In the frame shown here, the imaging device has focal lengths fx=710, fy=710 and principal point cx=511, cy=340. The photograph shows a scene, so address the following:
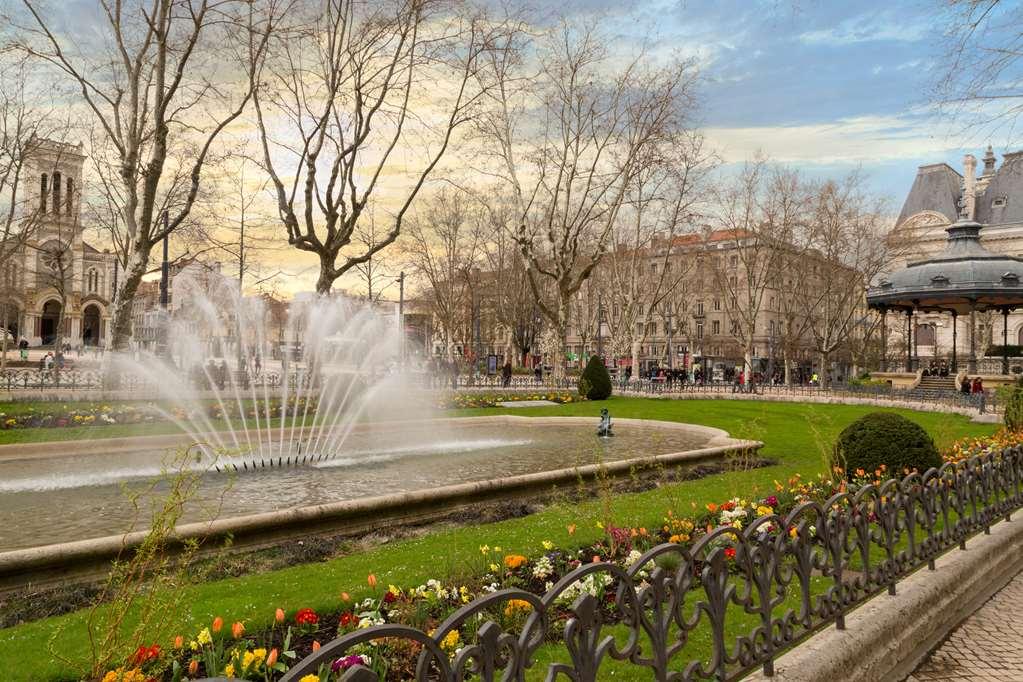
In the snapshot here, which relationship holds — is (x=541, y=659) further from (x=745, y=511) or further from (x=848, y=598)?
(x=745, y=511)

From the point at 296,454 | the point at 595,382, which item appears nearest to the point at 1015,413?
the point at 296,454

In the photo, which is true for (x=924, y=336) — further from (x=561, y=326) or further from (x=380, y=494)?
(x=380, y=494)

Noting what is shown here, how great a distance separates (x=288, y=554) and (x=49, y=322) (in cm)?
7912

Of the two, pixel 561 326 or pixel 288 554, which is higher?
pixel 561 326

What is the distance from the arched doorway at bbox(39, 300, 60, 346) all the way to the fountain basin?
66956 mm

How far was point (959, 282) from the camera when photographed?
3069cm

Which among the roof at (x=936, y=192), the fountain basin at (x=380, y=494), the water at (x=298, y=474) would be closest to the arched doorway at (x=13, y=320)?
the water at (x=298, y=474)

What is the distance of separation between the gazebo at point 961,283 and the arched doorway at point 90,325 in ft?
244

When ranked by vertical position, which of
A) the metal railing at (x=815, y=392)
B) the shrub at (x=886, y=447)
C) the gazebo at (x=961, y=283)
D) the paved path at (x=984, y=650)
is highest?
the gazebo at (x=961, y=283)

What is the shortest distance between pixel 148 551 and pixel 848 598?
13.6ft

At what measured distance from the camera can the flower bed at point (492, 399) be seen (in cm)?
2409

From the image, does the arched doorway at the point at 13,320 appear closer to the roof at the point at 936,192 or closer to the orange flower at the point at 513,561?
the orange flower at the point at 513,561

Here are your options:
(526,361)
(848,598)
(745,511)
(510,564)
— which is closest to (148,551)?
(510,564)

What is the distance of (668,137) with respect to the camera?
29.7 m
